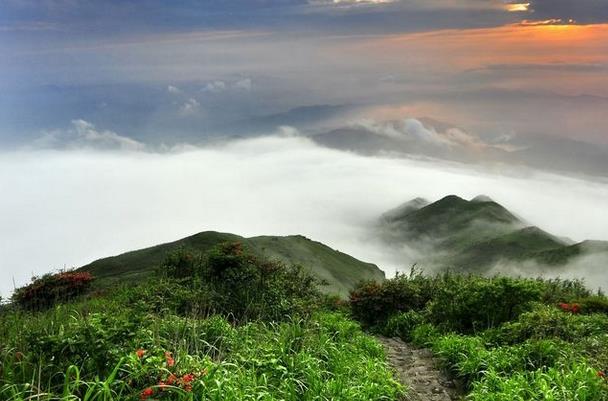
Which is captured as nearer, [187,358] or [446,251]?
[187,358]

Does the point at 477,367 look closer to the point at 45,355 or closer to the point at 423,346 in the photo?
the point at 423,346

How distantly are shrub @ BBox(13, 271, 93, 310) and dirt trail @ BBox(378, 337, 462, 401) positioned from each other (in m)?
15.5

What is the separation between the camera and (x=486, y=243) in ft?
502

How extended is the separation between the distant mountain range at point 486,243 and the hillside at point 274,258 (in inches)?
1594

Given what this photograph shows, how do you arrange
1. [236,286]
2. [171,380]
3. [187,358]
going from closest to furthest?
[171,380]
[187,358]
[236,286]

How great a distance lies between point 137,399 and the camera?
7.53 meters

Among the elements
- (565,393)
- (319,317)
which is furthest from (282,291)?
(565,393)

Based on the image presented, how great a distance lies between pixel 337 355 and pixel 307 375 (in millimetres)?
1631

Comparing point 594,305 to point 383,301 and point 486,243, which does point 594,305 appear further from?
point 486,243

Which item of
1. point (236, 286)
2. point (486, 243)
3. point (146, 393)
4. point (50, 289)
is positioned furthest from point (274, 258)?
point (486, 243)

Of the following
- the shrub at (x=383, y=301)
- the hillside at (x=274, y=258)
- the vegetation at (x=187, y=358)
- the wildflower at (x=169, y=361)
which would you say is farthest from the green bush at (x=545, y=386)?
the hillside at (x=274, y=258)

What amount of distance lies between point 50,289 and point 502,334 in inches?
788

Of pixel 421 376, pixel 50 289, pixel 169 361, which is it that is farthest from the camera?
pixel 50 289

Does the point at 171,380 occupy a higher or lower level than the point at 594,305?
higher
